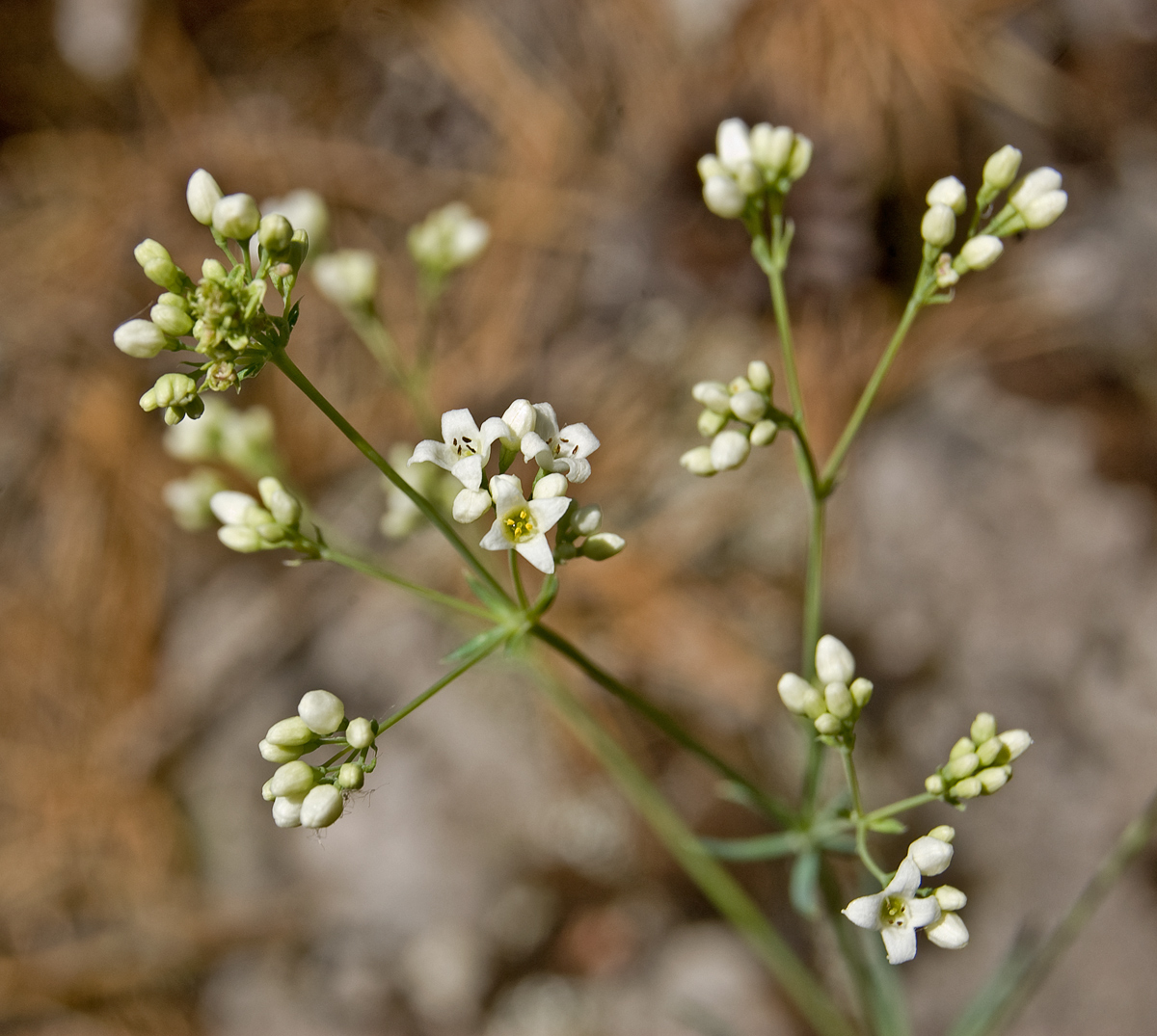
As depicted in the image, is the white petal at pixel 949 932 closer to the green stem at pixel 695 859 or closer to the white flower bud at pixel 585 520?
the green stem at pixel 695 859

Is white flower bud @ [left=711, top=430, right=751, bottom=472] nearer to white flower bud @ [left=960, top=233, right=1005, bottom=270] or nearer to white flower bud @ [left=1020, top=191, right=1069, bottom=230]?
white flower bud @ [left=960, top=233, right=1005, bottom=270]

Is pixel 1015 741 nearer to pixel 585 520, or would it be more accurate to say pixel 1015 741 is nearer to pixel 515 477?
pixel 585 520

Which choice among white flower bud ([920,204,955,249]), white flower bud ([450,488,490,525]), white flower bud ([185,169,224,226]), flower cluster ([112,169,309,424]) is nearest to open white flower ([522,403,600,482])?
white flower bud ([450,488,490,525])

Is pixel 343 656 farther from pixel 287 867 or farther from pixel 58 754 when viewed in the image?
pixel 58 754

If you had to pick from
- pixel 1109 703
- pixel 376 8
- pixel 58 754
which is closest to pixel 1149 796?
pixel 1109 703

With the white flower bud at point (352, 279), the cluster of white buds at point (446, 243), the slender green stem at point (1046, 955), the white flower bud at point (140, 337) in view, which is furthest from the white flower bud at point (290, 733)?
the slender green stem at point (1046, 955)
